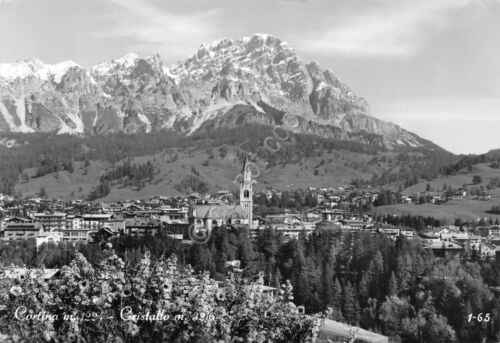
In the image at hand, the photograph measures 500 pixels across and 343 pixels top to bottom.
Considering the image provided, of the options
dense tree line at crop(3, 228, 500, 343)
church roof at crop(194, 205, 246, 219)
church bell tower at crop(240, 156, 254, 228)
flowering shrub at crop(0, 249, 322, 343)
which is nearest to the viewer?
flowering shrub at crop(0, 249, 322, 343)

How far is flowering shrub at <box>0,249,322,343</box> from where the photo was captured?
50.1 ft

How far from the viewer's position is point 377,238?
91.4 meters

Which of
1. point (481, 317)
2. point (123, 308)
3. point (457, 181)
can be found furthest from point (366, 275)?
point (457, 181)

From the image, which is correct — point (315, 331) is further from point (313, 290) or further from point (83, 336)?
point (313, 290)

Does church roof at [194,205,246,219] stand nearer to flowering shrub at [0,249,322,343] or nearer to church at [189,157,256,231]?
church at [189,157,256,231]

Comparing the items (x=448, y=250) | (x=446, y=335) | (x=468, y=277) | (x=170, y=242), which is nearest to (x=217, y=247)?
(x=170, y=242)

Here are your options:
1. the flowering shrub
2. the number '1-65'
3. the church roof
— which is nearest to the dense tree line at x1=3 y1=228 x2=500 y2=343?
the number '1-65'

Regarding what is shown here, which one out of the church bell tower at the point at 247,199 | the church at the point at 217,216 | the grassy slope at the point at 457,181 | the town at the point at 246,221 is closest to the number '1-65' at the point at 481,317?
the town at the point at 246,221

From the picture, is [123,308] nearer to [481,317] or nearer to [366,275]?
[481,317]

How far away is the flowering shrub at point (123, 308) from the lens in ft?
50.1

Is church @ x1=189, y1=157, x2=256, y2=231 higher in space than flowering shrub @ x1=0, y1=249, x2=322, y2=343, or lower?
lower

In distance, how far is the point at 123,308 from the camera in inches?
604

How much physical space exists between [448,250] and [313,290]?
25.1 m

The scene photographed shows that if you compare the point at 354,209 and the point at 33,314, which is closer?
the point at 33,314
